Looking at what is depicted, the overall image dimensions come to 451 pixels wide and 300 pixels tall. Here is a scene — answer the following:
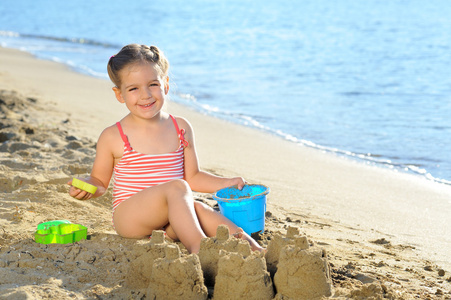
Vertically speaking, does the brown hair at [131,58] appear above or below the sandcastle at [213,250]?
above

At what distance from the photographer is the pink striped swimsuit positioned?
10.8ft

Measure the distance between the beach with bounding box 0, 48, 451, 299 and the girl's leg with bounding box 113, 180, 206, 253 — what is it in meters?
0.11

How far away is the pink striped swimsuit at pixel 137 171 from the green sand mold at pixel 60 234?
0.26 meters

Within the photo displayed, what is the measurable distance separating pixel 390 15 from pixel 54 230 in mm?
17684

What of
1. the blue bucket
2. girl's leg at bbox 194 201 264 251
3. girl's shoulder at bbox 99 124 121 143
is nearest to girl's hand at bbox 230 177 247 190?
the blue bucket

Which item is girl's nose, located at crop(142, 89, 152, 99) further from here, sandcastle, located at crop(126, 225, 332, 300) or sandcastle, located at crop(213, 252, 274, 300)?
sandcastle, located at crop(213, 252, 274, 300)

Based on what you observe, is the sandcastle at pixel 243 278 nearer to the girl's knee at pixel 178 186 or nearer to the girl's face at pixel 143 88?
the girl's knee at pixel 178 186

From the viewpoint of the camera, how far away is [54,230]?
10.1 ft

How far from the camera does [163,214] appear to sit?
3.07m

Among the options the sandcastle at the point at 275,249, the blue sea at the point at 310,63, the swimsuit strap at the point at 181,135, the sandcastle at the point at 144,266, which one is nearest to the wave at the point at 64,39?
the blue sea at the point at 310,63

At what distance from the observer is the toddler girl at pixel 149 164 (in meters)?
3.03

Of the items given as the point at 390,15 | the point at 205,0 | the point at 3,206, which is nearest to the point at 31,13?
the point at 205,0

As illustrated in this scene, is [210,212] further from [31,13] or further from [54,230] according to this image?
[31,13]

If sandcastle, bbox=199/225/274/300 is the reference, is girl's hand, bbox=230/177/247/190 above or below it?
above
